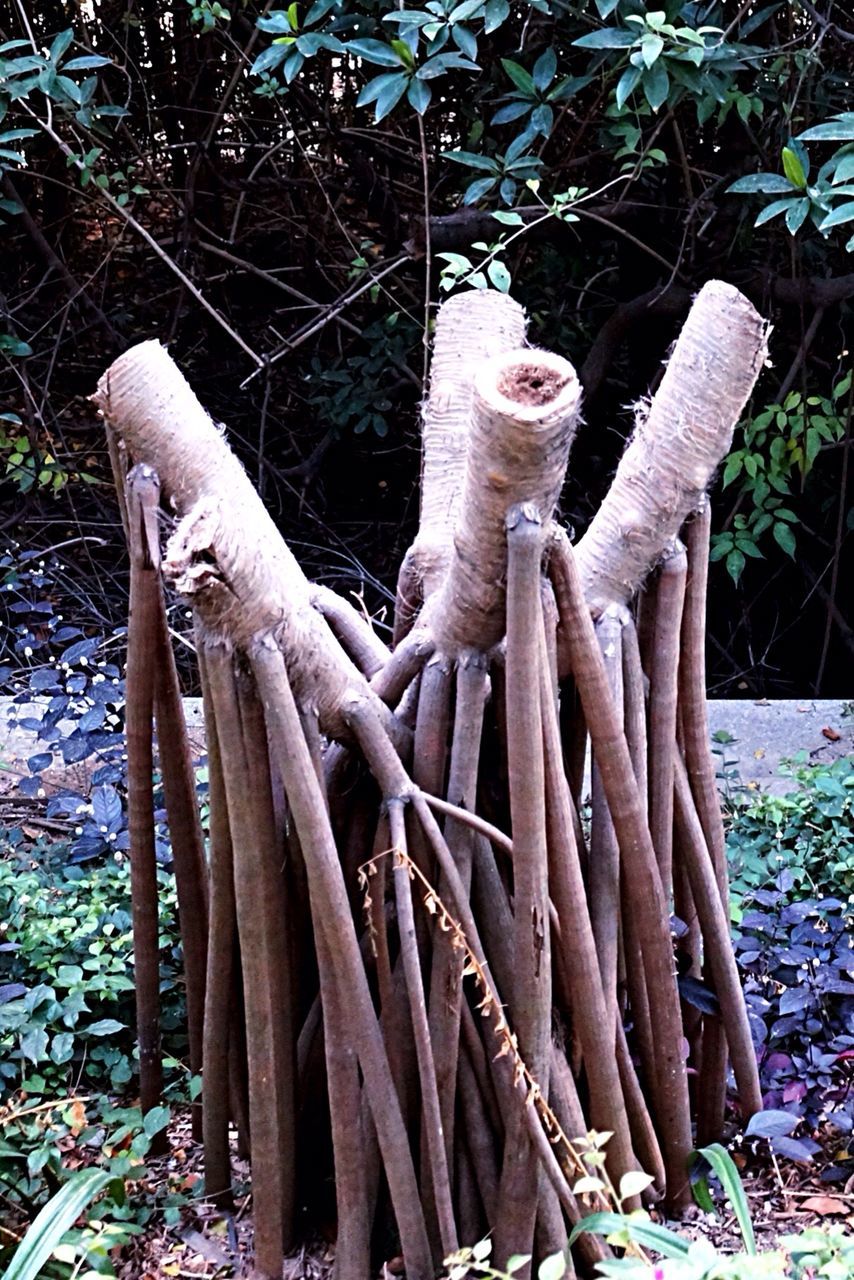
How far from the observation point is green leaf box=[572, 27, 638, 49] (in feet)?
9.41

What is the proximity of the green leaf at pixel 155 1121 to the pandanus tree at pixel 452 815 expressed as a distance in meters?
0.12

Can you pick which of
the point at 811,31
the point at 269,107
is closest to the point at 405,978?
the point at 811,31

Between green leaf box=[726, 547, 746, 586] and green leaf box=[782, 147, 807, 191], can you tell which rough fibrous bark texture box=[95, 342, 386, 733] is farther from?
green leaf box=[726, 547, 746, 586]

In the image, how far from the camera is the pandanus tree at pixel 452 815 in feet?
5.08

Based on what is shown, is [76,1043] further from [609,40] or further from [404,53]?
[609,40]

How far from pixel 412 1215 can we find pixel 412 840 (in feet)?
1.57

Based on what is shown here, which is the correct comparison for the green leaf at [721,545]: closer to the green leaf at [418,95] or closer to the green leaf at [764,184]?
the green leaf at [764,184]

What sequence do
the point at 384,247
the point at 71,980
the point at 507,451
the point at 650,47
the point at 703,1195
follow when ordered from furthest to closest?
the point at 384,247 < the point at 650,47 < the point at 71,980 < the point at 703,1195 < the point at 507,451

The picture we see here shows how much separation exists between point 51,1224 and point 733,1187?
90cm

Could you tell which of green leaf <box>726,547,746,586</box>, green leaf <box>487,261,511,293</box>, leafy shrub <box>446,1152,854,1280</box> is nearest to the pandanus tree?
leafy shrub <box>446,1152,854,1280</box>

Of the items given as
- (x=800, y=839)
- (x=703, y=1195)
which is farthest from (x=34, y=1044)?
(x=800, y=839)

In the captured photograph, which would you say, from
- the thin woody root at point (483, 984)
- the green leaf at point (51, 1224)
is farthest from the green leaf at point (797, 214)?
the green leaf at point (51, 1224)

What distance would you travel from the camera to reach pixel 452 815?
166cm

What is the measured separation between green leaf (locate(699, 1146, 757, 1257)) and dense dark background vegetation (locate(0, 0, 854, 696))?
7.57 feet
